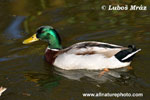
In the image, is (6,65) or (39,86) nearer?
(39,86)

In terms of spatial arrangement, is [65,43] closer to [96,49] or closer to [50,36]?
[50,36]

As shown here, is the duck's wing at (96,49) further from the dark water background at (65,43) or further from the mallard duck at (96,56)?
the dark water background at (65,43)

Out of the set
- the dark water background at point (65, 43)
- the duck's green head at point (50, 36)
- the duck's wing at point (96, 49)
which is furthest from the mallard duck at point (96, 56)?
the duck's green head at point (50, 36)

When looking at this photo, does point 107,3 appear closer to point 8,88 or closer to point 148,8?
point 148,8

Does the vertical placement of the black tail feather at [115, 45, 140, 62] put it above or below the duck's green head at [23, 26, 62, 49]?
below

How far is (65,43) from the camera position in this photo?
405 inches

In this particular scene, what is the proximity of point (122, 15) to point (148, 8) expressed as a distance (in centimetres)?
83

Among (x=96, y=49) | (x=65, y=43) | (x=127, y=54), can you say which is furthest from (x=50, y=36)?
(x=127, y=54)

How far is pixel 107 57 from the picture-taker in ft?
28.1

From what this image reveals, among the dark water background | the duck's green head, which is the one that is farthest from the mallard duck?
the duck's green head

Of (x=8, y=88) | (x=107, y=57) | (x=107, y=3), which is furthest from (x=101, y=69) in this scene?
(x=107, y=3)

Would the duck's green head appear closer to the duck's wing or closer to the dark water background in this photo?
the dark water background

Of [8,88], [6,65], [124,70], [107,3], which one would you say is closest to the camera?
[8,88]

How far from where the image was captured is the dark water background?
769 cm
